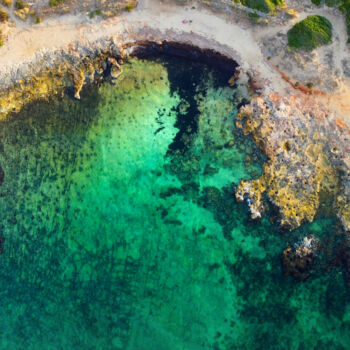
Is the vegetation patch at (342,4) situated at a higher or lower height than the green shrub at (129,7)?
higher

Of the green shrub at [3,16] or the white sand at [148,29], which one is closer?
the green shrub at [3,16]

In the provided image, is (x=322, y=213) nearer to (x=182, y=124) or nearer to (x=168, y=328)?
(x=182, y=124)

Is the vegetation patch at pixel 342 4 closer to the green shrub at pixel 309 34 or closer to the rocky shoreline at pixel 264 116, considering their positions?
the green shrub at pixel 309 34

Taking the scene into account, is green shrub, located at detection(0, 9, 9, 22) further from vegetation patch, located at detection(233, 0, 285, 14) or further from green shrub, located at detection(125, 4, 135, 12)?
vegetation patch, located at detection(233, 0, 285, 14)

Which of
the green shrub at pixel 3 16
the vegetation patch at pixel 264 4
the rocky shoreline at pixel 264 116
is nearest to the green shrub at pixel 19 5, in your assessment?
the green shrub at pixel 3 16

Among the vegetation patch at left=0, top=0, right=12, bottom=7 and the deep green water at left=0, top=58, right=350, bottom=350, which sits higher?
the vegetation patch at left=0, top=0, right=12, bottom=7

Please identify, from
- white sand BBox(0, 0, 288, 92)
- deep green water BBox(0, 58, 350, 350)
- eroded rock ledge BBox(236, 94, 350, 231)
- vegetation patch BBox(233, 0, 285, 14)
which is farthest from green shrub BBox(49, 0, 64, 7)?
eroded rock ledge BBox(236, 94, 350, 231)

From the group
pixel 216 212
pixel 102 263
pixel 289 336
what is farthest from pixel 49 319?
pixel 289 336
